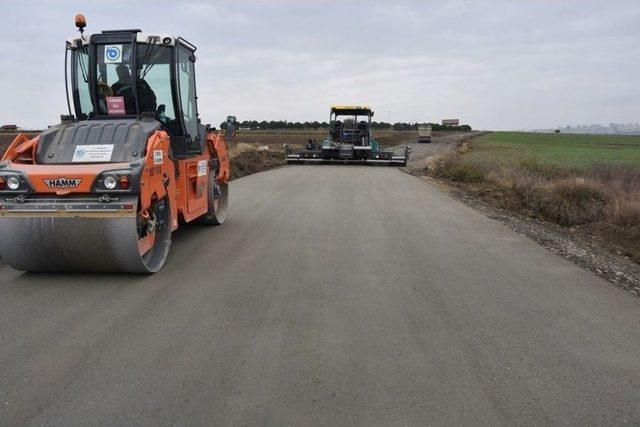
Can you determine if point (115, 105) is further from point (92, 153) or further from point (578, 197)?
point (578, 197)

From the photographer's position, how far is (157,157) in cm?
579

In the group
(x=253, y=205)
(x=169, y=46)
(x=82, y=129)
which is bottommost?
(x=253, y=205)

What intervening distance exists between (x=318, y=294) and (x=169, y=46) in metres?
4.02

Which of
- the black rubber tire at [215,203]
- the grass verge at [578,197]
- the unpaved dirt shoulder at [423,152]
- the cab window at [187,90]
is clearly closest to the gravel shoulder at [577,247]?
the grass verge at [578,197]

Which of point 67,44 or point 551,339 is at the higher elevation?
point 67,44

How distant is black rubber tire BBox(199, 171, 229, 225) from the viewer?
848 centimetres

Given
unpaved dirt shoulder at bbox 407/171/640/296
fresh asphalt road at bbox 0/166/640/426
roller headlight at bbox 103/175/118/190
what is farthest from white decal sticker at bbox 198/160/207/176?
unpaved dirt shoulder at bbox 407/171/640/296

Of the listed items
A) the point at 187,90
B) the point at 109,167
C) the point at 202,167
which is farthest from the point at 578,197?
the point at 109,167

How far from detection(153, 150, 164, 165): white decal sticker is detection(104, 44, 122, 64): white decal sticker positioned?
1806 mm

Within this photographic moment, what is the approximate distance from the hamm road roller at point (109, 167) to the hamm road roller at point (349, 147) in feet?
61.5

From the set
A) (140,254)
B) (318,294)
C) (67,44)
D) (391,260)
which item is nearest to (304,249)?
(391,260)

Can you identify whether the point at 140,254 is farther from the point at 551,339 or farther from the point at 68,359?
the point at 551,339

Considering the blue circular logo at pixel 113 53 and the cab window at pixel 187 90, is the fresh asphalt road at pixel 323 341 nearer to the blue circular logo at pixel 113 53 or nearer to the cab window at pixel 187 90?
the cab window at pixel 187 90

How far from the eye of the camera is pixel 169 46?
22.6 ft
